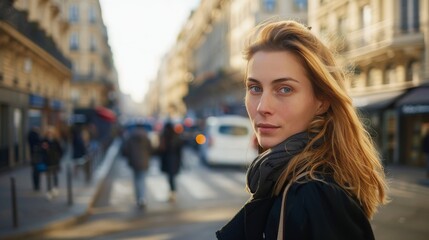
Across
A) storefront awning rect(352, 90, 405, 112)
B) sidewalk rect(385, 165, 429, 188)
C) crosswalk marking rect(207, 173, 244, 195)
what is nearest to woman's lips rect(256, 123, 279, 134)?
crosswalk marking rect(207, 173, 244, 195)

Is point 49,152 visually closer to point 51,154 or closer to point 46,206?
point 51,154

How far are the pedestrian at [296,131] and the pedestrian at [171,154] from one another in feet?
27.9

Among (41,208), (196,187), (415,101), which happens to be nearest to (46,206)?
(41,208)

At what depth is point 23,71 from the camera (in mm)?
17766

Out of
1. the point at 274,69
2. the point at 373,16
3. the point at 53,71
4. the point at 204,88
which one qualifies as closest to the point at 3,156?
the point at 53,71

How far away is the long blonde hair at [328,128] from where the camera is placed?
1280mm

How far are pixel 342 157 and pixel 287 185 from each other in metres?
0.23

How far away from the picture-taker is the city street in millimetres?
6652

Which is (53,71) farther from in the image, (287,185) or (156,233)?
(287,185)

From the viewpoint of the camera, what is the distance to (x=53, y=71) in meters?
24.6

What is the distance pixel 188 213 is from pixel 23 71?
12.4m

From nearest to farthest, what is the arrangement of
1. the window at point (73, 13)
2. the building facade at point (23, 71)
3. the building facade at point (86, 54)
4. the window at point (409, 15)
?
the window at point (409, 15) < the building facade at point (23, 71) < the window at point (73, 13) < the building facade at point (86, 54)

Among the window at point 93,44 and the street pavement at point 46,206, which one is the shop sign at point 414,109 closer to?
the street pavement at point 46,206

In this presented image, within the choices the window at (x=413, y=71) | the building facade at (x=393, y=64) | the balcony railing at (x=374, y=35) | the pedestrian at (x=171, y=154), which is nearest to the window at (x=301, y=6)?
the building facade at (x=393, y=64)
